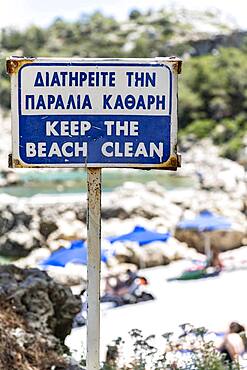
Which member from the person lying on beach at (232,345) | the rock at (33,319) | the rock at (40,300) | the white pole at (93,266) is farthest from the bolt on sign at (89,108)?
the person lying on beach at (232,345)

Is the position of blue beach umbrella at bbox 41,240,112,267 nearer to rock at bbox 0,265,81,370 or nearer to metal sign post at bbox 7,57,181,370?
rock at bbox 0,265,81,370

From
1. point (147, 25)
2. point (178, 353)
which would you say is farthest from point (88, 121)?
point (147, 25)

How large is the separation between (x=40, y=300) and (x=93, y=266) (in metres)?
1.98

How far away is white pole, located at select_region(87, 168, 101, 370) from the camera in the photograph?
128 inches

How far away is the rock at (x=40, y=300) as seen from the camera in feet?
16.0

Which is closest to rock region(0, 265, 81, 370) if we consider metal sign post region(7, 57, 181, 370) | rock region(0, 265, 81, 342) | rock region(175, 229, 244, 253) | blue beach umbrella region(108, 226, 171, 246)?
rock region(0, 265, 81, 342)

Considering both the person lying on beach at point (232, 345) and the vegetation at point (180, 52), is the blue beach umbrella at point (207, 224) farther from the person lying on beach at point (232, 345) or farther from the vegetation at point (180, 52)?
the person lying on beach at point (232, 345)

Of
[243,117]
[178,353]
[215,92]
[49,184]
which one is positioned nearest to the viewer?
[178,353]

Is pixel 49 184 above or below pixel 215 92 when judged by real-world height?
below

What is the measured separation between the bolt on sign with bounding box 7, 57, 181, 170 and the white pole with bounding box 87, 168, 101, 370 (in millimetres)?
164

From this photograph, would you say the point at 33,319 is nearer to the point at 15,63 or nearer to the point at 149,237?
the point at 15,63

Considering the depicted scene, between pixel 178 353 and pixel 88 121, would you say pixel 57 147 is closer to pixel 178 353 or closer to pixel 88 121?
pixel 88 121

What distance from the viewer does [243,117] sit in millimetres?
51438

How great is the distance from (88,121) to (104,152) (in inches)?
5.7
